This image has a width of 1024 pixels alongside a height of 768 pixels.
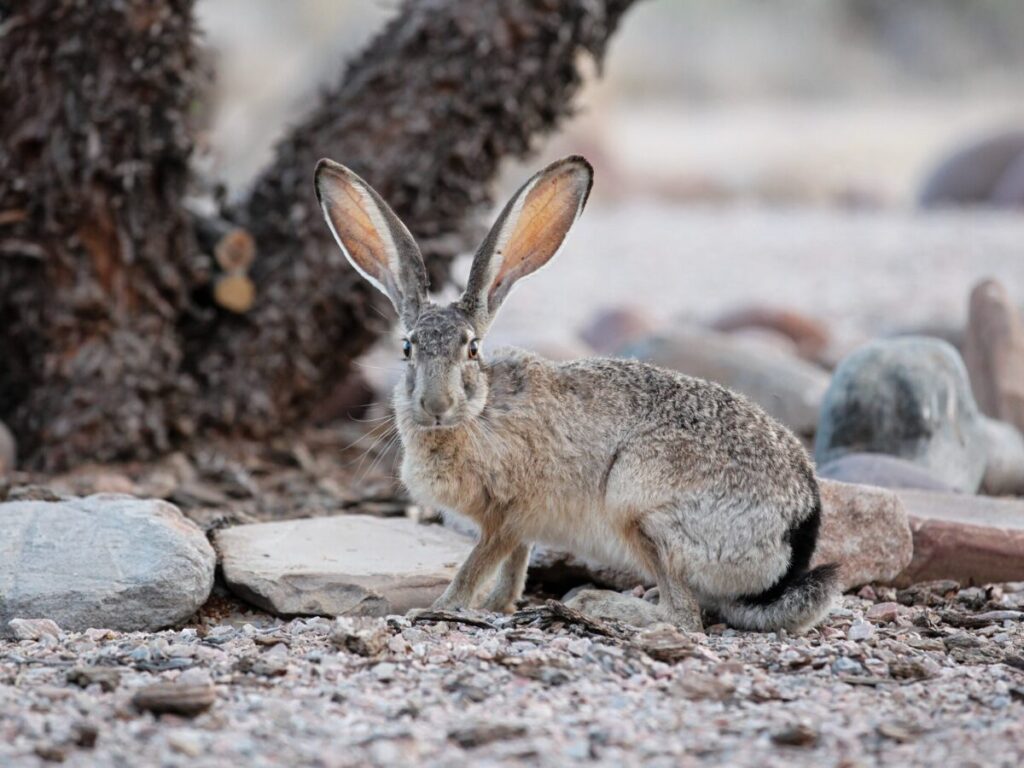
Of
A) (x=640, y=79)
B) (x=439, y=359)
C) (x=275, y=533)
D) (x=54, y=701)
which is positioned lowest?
(x=54, y=701)

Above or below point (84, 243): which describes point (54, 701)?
below

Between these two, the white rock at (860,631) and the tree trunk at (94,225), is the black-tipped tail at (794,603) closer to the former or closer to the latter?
the white rock at (860,631)

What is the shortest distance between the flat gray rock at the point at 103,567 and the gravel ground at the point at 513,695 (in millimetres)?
211

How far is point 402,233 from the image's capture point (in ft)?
18.1

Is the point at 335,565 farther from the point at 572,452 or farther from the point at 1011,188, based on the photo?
the point at 1011,188

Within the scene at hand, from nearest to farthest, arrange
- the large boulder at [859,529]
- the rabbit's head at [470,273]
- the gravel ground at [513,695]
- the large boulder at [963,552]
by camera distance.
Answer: the gravel ground at [513,695], the rabbit's head at [470,273], the large boulder at [859,529], the large boulder at [963,552]

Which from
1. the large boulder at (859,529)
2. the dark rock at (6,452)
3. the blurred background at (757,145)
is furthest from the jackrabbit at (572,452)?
the blurred background at (757,145)

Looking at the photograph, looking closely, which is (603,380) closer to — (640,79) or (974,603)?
(974,603)

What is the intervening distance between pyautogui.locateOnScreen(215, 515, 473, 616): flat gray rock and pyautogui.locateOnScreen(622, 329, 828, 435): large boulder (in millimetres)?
2477

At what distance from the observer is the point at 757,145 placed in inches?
1078

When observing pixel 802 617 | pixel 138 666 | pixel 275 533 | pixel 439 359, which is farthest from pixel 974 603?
pixel 138 666

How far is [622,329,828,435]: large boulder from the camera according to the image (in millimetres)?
8367

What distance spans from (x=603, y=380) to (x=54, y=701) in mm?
2243

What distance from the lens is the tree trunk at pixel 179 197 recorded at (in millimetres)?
7352
